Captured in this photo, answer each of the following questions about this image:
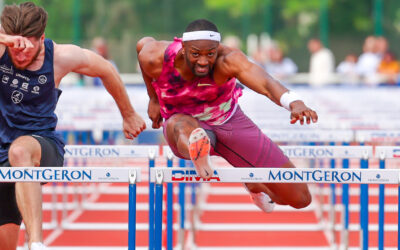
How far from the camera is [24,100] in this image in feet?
14.9

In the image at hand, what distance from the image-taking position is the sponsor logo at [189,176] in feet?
13.5

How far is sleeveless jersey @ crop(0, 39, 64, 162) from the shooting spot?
449cm

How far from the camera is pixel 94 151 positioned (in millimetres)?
5496

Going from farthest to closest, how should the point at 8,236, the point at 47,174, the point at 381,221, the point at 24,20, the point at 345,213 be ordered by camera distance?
the point at 345,213
the point at 381,221
the point at 8,236
the point at 24,20
the point at 47,174

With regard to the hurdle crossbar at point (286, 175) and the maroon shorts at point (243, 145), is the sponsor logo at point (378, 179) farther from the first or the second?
the maroon shorts at point (243, 145)

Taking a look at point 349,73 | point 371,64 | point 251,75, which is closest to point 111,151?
point 251,75

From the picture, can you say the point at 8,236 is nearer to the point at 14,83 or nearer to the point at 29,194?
the point at 29,194

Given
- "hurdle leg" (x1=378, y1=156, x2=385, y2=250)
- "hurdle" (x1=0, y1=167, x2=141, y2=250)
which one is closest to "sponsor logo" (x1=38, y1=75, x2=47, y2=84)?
"hurdle" (x1=0, y1=167, x2=141, y2=250)

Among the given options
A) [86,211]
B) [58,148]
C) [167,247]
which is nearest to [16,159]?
[58,148]

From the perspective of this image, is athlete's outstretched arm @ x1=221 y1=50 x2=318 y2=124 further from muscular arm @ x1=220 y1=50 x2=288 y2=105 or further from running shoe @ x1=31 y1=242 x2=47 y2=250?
running shoe @ x1=31 y1=242 x2=47 y2=250

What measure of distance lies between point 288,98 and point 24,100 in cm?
144

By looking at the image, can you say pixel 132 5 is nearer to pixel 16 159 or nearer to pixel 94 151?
pixel 94 151

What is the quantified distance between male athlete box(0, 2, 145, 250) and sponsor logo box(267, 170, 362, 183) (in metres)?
1.21

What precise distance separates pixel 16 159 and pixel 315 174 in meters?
1.51
